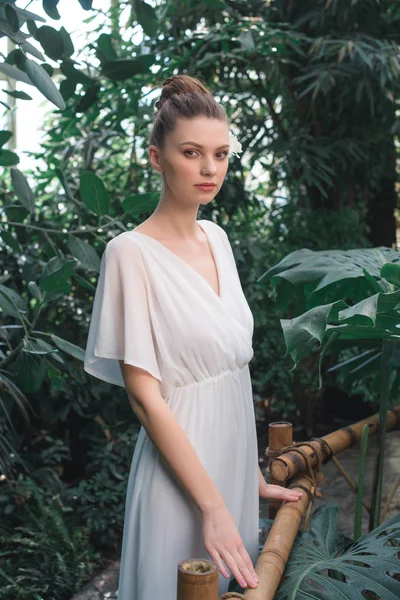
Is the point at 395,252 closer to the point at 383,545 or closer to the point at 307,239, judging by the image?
the point at 383,545

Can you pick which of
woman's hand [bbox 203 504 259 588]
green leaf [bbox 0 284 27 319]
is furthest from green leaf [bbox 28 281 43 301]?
woman's hand [bbox 203 504 259 588]

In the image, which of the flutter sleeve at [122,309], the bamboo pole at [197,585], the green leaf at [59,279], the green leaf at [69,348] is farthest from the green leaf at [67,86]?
the bamboo pole at [197,585]

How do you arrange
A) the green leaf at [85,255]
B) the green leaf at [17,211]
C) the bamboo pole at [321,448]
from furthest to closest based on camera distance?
1. the green leaf at [17,211]
2. the green leaf at [85,255]
3. the bamboo pole at [321,448]

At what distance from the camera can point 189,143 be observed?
1.06 meters

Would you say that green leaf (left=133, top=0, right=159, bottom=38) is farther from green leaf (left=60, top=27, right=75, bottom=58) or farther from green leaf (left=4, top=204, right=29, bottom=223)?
green leaf (left=4, top=204, right=29, bottom=223)

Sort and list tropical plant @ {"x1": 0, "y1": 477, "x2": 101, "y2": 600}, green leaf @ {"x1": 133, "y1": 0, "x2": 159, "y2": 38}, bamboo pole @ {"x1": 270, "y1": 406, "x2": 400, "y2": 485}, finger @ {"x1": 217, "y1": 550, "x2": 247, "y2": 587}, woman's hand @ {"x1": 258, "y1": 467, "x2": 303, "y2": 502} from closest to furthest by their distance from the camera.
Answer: finger @ {"x1": 217, "y1": 550, "x2": 247, "y2": 587}, woman's hand @ {"x1": 258, "y1": 467, "x2": 303, "y2": 502}, bamboo pole @ {"x1": 270, "y1": 406, "x2": 400, "y2": 485}, green leaf @ {"x1": 133, "y1": 0, "x2": 159, "y2": 38}, tropical plant @ {"x1": 0, "y1": 477, "x2": 101, "y2": 600}

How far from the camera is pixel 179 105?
42.6 inches

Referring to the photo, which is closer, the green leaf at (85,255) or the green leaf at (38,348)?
the green leaf at (38,348)

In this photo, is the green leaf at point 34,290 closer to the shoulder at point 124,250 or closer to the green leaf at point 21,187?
the green leaf at point 21,187

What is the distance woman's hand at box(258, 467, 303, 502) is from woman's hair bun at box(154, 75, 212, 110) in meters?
0.66

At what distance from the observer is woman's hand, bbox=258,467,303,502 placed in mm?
1269

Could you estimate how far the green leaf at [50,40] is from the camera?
1.55m

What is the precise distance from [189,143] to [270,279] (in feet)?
2.10

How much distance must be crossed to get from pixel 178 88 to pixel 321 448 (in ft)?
2.68
